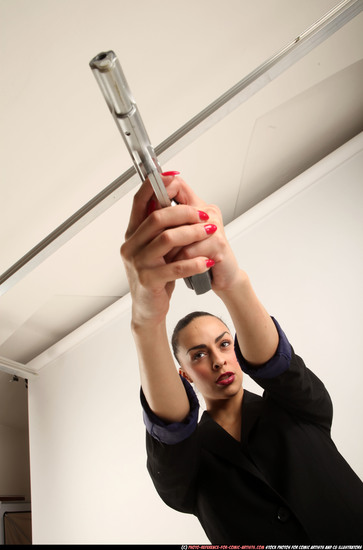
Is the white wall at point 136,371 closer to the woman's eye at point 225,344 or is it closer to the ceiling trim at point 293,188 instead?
the ceiling trim at point 293,188

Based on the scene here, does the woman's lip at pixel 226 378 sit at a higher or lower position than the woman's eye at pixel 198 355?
lower

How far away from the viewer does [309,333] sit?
1.88 meters

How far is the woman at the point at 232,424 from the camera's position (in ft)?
2.23

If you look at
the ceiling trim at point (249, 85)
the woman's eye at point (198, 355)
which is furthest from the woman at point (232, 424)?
the ceiling trim at point (249, 85)

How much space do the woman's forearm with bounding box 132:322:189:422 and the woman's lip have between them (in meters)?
0.28

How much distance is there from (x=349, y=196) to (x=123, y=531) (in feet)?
6.83

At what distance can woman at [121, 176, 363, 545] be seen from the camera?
0.68 m

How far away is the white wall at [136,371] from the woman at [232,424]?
2.96ft

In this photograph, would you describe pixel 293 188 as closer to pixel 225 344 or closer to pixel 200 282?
pixel 225 344

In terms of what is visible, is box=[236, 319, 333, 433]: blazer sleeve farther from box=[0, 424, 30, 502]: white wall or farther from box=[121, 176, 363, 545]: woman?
box=[0, 424, 30, 502]: white wall

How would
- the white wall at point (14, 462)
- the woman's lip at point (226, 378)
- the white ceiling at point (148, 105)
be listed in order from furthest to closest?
the white wall at point (14, 462), the white ceiling at point (148, 105), the woman's lip at point (226, 378)

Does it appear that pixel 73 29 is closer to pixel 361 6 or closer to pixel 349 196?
pixel 361 6

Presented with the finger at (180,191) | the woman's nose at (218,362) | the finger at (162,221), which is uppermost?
the finger at (180,191)

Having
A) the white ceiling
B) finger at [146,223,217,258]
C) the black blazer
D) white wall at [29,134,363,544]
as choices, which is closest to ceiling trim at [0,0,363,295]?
the white ceiling
